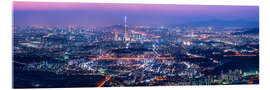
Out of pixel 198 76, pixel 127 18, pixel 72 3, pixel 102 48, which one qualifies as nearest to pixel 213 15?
pixel 198 76

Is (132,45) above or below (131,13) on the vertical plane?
below

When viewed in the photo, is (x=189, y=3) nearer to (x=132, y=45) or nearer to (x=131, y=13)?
(x=131, y=13)

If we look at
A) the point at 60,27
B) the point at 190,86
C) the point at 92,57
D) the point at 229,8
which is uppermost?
the point at 229,8

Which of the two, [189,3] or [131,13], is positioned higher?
[189,3]

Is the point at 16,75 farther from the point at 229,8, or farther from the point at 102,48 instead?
the point at 229,8

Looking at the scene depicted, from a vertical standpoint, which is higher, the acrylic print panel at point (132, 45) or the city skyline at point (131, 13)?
the city skyline at point (131, 13)

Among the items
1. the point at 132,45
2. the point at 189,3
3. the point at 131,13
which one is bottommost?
the point at 132,45

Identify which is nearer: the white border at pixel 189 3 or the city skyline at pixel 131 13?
the white border at pixel 189 3

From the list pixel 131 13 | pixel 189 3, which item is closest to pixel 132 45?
pixel 131 13
